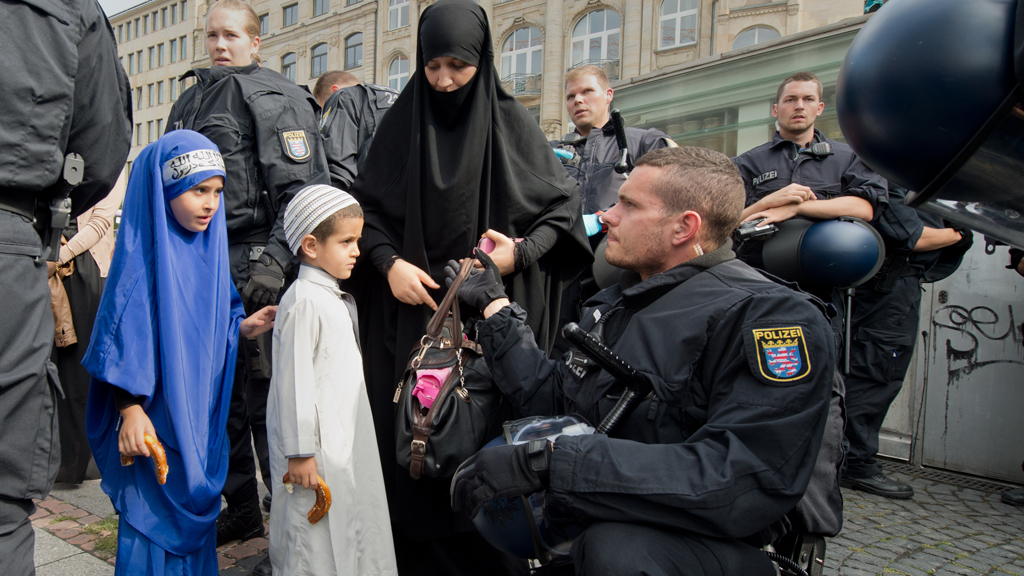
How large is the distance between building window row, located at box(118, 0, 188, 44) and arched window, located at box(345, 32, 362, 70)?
22.9m

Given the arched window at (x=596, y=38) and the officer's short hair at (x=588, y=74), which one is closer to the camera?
the officer's short hair at (x=588, y=74)

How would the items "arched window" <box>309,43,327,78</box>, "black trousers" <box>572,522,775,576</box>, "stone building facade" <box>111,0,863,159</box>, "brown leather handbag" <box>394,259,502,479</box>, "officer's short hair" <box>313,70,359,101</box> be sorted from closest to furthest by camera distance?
"black trousers" <box>572,522,775,576</box>, "brown leather handbag" <box>394,259,502,479</box>, "officer's short hair" <box>313,70,359,101</box>, "stone building facade" <box>111,0,863,159</box>, "arched window" <box>309,43,327,78</box>

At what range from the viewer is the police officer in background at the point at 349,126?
3584 mm

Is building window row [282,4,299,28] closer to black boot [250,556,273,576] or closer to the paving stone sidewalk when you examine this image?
the paving stone sidewalk

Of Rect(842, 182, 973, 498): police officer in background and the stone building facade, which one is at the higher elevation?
the stone building facade

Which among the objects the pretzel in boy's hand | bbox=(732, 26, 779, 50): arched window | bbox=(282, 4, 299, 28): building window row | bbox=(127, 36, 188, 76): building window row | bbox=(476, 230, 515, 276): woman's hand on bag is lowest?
the pretzel in boy's hand

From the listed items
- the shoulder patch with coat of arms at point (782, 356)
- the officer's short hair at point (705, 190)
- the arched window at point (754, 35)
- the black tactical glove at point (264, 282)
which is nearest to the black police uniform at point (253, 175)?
the black tactical glove at point (264, 282)

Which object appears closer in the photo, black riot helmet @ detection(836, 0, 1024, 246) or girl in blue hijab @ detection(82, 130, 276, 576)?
black riot helmet @ detection(836, 0, 1024, 246)

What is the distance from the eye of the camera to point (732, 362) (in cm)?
166

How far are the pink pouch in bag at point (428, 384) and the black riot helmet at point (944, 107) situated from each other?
4.45ft

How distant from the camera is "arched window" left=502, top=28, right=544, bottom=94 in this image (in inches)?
1156

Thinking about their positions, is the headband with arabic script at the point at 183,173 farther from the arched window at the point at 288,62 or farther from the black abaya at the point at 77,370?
the arched window at the point at 288,62

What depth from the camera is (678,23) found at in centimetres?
2512

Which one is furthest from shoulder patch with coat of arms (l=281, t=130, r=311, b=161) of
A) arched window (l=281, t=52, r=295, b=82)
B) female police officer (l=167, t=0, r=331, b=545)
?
arched window (l=281, t=52, r=295, b=82)
